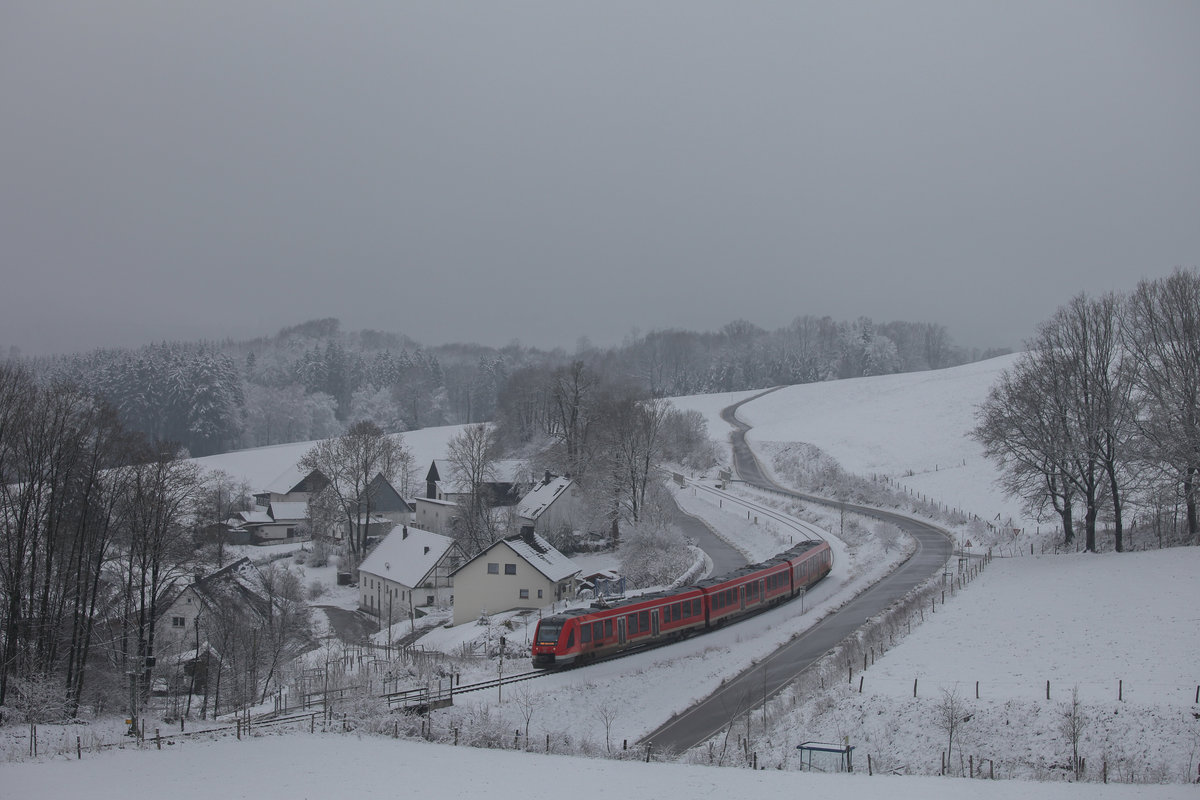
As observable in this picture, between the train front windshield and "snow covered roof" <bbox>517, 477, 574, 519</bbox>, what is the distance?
34.0 metres

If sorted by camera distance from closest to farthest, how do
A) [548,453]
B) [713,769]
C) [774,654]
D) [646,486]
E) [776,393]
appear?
[713,769] < [774,654] < [646,486] < [548,453] < [776,393]

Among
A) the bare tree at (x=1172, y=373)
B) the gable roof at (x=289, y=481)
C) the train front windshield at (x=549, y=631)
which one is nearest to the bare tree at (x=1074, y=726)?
the train front windshield at (x=549, y=631)

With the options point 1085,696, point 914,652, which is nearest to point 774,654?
point 914,652

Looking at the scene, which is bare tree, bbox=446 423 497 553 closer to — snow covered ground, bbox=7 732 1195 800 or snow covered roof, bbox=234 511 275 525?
snow covered roof, bbox=234 511 275 525

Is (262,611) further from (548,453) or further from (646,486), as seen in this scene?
(548,453)

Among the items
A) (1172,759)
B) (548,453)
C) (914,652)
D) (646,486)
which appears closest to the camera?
(1172,759)

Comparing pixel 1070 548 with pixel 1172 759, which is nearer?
pixel 1172 759

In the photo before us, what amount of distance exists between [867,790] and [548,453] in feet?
221

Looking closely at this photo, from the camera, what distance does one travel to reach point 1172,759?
1878 centimetres

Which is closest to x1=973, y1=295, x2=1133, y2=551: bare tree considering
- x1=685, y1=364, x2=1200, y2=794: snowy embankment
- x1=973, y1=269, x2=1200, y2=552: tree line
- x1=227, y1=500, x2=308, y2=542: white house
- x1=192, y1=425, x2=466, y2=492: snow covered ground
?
x1=973, y1=269, x2=1200, y2=552: tree line

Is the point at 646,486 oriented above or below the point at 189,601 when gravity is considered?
above

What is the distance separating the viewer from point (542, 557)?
53.2 metres

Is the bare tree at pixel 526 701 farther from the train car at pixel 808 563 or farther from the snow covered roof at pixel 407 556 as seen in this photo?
the snow covered roof at pixel 407 556

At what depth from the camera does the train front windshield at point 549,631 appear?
3219 cm
